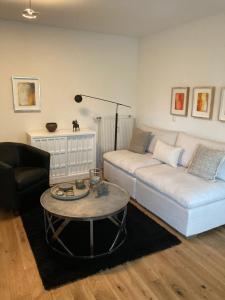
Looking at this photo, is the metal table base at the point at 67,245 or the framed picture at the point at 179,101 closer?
the metal table base at the point at 67,245

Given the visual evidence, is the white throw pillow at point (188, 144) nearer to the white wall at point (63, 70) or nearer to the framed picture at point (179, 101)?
the framed picture at point (179, 101)

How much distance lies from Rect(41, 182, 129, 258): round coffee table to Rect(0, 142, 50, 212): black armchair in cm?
46

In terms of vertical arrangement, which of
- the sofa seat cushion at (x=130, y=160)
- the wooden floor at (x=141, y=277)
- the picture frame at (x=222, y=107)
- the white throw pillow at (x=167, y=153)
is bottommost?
the wooden floor at (x=141, y=277)

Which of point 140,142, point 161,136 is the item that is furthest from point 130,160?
point 161,136

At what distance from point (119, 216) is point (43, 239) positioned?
3.08ft

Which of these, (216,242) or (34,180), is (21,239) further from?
(216,242)

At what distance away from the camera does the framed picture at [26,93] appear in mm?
3699

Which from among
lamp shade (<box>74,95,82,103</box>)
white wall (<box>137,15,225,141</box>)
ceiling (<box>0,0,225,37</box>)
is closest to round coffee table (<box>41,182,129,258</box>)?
white wall (<box>137,15,225,141</box>)

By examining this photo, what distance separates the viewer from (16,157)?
3.49m

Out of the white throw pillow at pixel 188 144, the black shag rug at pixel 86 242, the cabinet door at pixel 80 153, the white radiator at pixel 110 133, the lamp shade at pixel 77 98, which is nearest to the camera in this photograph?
the black shag rug at pixel 86 242

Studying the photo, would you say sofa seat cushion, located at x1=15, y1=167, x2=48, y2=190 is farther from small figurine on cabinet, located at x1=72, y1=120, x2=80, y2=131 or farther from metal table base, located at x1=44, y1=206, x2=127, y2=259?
small figurine on cabinet, located at x1=72, y1=120, x2=80, y2=131

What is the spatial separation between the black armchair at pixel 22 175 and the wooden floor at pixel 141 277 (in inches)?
19.9

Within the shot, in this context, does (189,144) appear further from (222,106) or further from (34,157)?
(34,157)

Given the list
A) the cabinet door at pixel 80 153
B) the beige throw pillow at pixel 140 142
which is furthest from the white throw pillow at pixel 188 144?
the cabinet door at pixel 80 153
